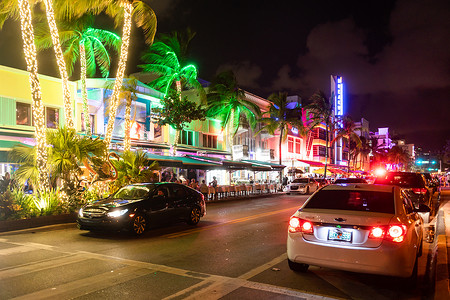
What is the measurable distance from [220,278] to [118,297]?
1.66 m

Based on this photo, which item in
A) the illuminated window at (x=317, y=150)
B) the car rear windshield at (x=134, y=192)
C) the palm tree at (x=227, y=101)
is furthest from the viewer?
the illuminated window at (x=317, y=150)

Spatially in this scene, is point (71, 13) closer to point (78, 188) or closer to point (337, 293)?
point (78, 188)

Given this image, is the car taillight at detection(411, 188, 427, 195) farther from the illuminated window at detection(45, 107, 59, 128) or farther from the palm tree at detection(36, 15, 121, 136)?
the illuminated window at detection(45, 107, 59, 128)

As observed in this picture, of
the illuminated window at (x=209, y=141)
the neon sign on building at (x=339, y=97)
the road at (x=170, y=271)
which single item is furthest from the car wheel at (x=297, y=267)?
the neon sign on building at (x=339, y=97)

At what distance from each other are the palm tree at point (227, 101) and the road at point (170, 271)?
76.2 feet

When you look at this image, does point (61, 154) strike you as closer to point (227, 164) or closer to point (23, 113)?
point (23, 113)

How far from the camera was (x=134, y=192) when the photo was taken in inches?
440

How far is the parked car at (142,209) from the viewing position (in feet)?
31.5

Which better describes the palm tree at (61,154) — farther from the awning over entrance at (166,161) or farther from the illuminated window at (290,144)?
the illuminated window at (290,144)

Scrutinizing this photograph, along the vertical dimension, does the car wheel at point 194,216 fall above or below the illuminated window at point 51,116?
below

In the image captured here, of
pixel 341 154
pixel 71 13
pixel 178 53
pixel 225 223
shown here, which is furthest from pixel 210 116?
pixel 341 154

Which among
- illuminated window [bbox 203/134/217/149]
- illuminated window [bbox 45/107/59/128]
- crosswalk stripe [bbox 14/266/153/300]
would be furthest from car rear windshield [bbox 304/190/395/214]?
A: illuminated window [bbox 203/134/217/149]

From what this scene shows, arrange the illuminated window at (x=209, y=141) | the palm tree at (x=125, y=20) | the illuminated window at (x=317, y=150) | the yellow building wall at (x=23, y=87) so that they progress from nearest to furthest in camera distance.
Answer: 1. the palm tree at (x=125, y=20)
2. the yellow building wall at (x=23, y=87)
3. the illuminated window at (x=209, y=141)
4. the illuminated window at (x=317, y=150)

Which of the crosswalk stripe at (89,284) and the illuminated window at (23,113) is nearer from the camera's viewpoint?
the crosswalk stripe at (89,284)
